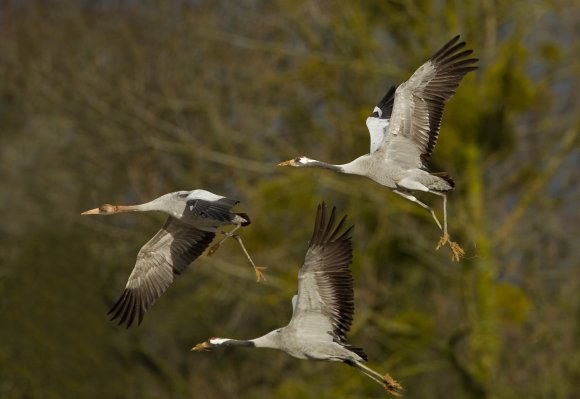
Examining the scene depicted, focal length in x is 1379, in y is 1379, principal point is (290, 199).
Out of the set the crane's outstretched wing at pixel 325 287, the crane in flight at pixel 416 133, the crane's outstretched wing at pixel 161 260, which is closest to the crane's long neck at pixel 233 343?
the crane's outstretched wing at pixel 325 287

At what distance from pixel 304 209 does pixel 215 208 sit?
41.3 ft

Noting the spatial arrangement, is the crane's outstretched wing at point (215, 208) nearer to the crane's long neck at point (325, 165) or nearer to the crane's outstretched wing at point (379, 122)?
the crane's long neck at point (325, 165)

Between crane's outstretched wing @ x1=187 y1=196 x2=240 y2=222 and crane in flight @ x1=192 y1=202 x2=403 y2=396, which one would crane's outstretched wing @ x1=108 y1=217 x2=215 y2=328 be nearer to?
crane's outstretched wing @ x1=187 y1=196 x2=240 y2=222

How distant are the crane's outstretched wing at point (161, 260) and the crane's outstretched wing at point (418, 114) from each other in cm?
255

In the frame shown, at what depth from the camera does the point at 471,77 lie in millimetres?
24484

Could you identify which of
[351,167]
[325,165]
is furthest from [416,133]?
[325,165]

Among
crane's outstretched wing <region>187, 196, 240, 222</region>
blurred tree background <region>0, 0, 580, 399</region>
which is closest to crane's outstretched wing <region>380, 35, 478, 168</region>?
crane's outstretched wing <region>187, 196, 240, 222</region>

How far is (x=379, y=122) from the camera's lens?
1427 cm

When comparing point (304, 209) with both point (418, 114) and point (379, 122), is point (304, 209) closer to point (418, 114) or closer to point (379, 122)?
point (379, 122)

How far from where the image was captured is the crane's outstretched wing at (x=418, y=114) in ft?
43.4

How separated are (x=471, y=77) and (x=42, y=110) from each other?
1343 centimetres

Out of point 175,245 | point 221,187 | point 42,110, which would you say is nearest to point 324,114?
point 221,187

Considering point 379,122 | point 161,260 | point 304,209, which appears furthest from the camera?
point 304,209

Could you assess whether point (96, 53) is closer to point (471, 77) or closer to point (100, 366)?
point (100, 366)
